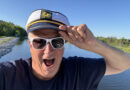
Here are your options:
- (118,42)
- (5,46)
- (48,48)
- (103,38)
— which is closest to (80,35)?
(48,48)

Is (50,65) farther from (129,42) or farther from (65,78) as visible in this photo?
A: (129,42)

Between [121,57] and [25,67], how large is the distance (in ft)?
3.95

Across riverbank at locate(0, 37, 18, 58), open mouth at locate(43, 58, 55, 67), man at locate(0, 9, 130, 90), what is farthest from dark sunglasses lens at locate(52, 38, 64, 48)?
riverbank at locate(0, 37, 18, 58)

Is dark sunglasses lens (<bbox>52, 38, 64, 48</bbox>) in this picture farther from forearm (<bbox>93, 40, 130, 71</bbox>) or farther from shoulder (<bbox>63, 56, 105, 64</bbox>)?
forearm (<bbox>93, 40, 130, 71</bbox>)

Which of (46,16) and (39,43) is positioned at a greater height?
(46,16)

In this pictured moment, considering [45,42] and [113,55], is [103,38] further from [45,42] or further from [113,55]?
[45,42]

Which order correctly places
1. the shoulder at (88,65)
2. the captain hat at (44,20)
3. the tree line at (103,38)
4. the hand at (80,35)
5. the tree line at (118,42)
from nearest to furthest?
1. the hand at (80,35)
2. the captain hat at (44,20)
3. the shoulder at (88,65)
4. the tree line at (118,42)
5. the tree line at (103,38)

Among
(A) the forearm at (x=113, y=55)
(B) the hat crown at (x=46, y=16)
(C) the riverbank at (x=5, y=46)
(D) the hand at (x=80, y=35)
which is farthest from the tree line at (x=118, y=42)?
(B) the hat crown at (x=46, y=16)

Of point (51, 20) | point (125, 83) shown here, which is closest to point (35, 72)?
point (51, 20)

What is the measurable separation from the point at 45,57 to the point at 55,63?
15 centimetres

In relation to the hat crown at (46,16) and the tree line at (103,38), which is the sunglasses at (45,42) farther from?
the tree line at (103,38)

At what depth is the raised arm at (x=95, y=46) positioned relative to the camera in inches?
47.1

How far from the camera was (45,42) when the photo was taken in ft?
4.36

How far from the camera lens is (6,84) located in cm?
121
